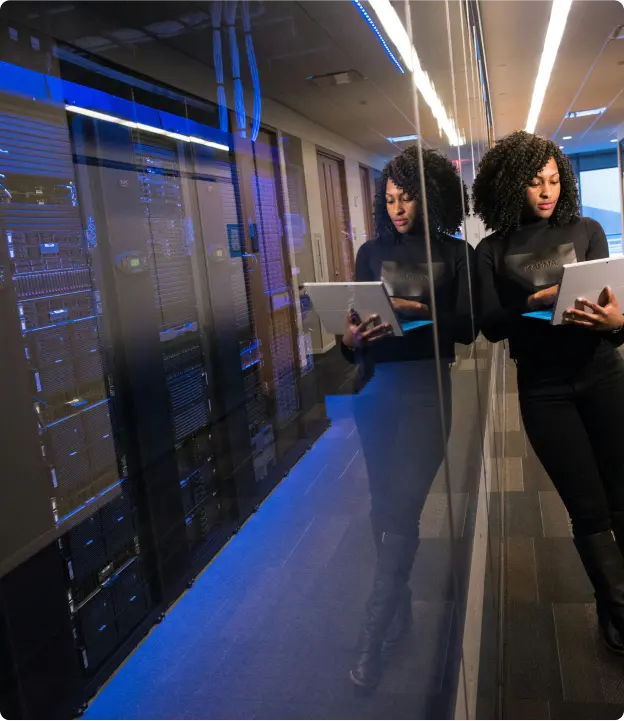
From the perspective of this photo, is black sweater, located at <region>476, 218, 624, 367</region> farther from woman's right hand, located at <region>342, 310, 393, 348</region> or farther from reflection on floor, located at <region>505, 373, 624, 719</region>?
woman's right hand, located at <region>342, 310, 393, 348</region>

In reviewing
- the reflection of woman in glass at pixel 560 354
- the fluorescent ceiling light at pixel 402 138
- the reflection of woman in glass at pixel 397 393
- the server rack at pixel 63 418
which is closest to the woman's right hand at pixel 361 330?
the reflection of woman in glass at pixel 397 393

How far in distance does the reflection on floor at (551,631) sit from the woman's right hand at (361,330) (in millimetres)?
1210

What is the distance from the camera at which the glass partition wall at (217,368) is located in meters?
0.89

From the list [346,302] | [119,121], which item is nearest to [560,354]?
[346,302]

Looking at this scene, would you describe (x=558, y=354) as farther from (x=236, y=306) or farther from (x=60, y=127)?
(x=60, y=127)

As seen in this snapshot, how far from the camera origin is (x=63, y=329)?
1.09 metres

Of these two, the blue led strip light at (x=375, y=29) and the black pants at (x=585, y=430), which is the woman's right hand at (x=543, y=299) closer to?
the black pants at (x=585, y=430)

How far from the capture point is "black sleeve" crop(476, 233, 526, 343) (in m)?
1.86

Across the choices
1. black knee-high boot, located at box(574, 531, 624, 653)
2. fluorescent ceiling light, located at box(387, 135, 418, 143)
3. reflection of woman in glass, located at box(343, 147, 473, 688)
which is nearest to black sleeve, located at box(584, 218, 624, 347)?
black knee-high boot, located at box(574, 531, 624, 653)

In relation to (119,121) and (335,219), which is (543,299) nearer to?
(335,219)

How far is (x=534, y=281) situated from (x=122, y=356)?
1158mm

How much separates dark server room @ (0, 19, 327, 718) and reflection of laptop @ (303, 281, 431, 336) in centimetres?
4

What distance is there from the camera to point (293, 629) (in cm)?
91

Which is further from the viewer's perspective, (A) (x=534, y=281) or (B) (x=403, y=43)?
(A) (x=534, y=281)
